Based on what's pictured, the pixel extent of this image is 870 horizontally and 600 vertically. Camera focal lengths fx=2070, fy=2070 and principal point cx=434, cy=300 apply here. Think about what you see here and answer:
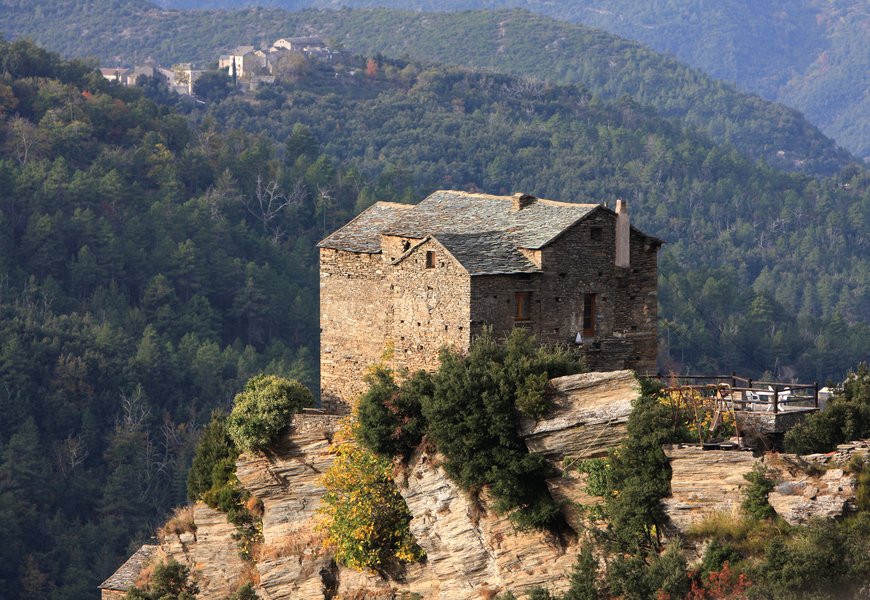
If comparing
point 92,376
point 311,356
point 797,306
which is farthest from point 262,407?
point 797,306

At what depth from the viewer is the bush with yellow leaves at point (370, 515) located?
44875mm

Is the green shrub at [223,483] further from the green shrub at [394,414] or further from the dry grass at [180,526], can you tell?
the green shrub at [394,414]

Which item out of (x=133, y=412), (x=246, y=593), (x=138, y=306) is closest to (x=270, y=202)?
(x=138, y=306)

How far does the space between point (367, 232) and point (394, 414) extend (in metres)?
6.46

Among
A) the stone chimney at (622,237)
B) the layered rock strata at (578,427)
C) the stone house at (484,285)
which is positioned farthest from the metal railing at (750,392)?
the stone chimney at (622,237)

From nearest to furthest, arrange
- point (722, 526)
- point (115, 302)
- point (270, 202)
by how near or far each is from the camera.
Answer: point (722, 526), point (115, 302), point (270, 202)

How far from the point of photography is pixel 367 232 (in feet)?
160

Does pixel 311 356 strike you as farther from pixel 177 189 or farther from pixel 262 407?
pixel 262 407

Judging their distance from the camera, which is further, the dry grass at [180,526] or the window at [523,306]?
the dry grass at [180,526]

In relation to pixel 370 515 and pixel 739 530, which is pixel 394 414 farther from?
pixel 739 530

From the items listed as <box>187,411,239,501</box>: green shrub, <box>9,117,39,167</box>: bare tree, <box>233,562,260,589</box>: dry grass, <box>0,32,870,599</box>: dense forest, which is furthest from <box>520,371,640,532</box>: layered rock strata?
<box>9,117,39,167</box>: bare tree

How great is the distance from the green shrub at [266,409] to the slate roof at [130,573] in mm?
8906

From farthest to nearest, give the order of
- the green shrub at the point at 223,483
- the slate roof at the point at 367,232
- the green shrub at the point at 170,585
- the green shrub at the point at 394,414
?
the green shrub at the point at 170,585 → the green shrub at the point at 223,483 → the slate roof at the point at 367,232 → the green shrub at the point at 394,414

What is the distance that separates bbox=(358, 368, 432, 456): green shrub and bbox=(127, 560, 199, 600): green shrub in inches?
340
